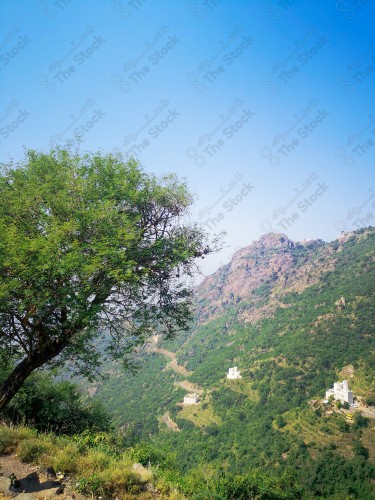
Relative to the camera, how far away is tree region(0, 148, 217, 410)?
725 cm

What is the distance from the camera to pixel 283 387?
72.8 meters

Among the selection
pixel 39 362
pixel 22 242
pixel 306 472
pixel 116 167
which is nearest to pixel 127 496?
pixel 39 362

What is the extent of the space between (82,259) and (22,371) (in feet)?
13.1

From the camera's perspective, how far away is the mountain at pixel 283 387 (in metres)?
43.8

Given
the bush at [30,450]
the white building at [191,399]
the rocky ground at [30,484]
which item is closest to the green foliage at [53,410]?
the bush at [30,450]

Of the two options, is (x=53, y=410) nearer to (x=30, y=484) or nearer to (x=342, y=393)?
(x=30, y=484)

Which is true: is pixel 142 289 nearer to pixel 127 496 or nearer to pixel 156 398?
pixel 127 496

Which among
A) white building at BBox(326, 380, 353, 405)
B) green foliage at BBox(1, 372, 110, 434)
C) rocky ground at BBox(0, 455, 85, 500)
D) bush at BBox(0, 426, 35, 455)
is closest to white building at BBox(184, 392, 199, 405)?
white building at BBox(326, 380, 353, 405)

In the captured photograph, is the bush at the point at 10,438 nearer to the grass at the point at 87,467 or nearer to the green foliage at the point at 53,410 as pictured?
the grass at the point at 87,467

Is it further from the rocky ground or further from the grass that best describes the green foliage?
the rocky ground

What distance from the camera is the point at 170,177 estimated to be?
1077 centimetres

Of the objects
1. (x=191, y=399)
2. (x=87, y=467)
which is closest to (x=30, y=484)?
(x=87, y=467)

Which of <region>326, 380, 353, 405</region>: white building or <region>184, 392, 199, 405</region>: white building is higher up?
<region>184, 392, 199, 405</region>: white building

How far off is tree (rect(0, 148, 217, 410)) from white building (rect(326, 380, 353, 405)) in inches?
2514
